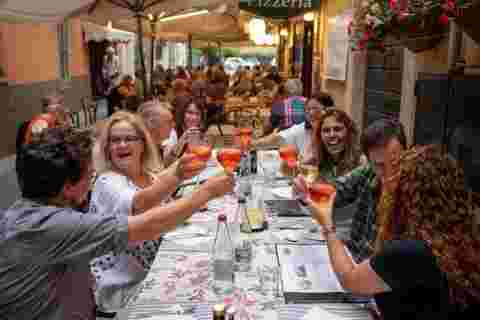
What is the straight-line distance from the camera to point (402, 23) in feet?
9.33

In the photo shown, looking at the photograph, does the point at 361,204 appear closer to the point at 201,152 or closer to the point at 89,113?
the point at 201,152

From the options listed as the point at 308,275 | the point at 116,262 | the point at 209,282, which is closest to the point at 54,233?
the point at 209,282

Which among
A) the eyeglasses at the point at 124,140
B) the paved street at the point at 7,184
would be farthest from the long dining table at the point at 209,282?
the paved street at the point at 7,184

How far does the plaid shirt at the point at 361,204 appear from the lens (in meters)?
2.38

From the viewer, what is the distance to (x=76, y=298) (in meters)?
1.64

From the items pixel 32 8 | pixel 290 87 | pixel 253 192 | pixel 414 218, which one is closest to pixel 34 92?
pixel 290 87

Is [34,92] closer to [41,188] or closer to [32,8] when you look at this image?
[32,8]

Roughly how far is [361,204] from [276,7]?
12.2 feet

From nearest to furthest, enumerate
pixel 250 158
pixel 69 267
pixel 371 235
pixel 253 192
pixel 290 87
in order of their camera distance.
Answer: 1. pixel 69 267
2. pixel 371 235
3. pixel 253 192
4. pixel 250 158
5. pixel 290 87

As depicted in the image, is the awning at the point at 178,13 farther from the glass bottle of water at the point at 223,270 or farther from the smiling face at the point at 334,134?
the glass bottle of water at the point at 223,270

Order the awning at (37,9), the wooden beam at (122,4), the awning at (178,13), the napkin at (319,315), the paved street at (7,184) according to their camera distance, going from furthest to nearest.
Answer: the awning at (178,13)
the wooden beam at (122,4)
the paved street at (7,184)
the awning at (37,9)
the napkin at (319,315)

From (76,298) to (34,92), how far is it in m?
8.09

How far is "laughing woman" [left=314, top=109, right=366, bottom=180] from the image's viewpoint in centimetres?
318

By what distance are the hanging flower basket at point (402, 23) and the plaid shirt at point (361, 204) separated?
851 mm
